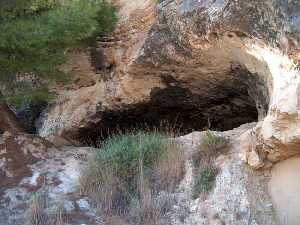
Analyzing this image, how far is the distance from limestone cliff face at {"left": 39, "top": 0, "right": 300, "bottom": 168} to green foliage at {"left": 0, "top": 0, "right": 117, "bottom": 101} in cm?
124

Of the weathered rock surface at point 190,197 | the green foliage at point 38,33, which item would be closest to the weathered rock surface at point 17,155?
the weathered rock surface at point 190,197

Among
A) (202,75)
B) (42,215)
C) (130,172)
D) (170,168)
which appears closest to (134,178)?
(130,172)

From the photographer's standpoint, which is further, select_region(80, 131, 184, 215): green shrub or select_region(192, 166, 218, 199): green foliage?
select_region(80, 131, 184, 215): green shrub

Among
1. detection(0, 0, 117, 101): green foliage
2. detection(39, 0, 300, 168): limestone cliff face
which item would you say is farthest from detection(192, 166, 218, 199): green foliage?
detection(0, 0, 117, 101): green foliage

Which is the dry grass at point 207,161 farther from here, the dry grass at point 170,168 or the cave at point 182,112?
the cave at point 182,112

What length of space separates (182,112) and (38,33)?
374 cm

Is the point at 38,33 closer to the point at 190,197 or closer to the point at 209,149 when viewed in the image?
the point at 209,149

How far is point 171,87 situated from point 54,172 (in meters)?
2.90

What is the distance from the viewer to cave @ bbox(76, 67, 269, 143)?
30.2ft

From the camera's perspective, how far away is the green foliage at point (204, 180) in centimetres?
645

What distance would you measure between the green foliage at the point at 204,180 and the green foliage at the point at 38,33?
265 cm

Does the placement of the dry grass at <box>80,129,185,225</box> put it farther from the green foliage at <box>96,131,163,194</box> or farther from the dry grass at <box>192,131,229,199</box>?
the dry grass at <box>192,131,229,199</box>

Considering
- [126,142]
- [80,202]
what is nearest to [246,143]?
[126,142]

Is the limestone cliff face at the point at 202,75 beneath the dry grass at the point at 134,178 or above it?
above
